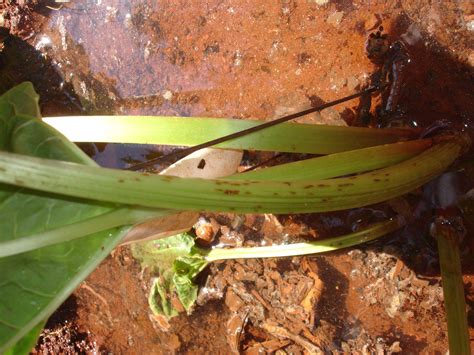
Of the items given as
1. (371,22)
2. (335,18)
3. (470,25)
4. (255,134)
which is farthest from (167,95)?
(470,25)

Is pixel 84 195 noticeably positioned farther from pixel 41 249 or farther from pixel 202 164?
pixel 202 164

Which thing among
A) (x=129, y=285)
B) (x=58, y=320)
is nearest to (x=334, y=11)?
(x=129, y=285)

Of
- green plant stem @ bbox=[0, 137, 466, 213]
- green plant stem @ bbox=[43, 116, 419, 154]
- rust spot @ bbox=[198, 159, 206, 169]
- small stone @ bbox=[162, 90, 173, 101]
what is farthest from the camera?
small stone @ bbox=[162, 90, 173, 101]

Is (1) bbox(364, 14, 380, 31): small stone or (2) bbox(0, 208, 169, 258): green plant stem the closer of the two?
(2) bbox(0, 208, 169, 258): green plant stem

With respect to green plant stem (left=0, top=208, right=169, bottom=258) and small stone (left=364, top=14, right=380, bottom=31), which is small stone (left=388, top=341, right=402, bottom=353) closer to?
green plant stem (left=0, top=208, right=169, bottom=258)

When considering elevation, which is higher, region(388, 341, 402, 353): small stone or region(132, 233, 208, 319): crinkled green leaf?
region(132, 233, 208, 319): crinkled green leaf

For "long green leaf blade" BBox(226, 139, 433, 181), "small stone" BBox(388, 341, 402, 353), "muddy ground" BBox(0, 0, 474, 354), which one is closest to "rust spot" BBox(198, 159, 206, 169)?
"muddy ground" BBox(0, 0, 474, 354)

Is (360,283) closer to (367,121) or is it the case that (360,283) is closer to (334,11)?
(367,121)
